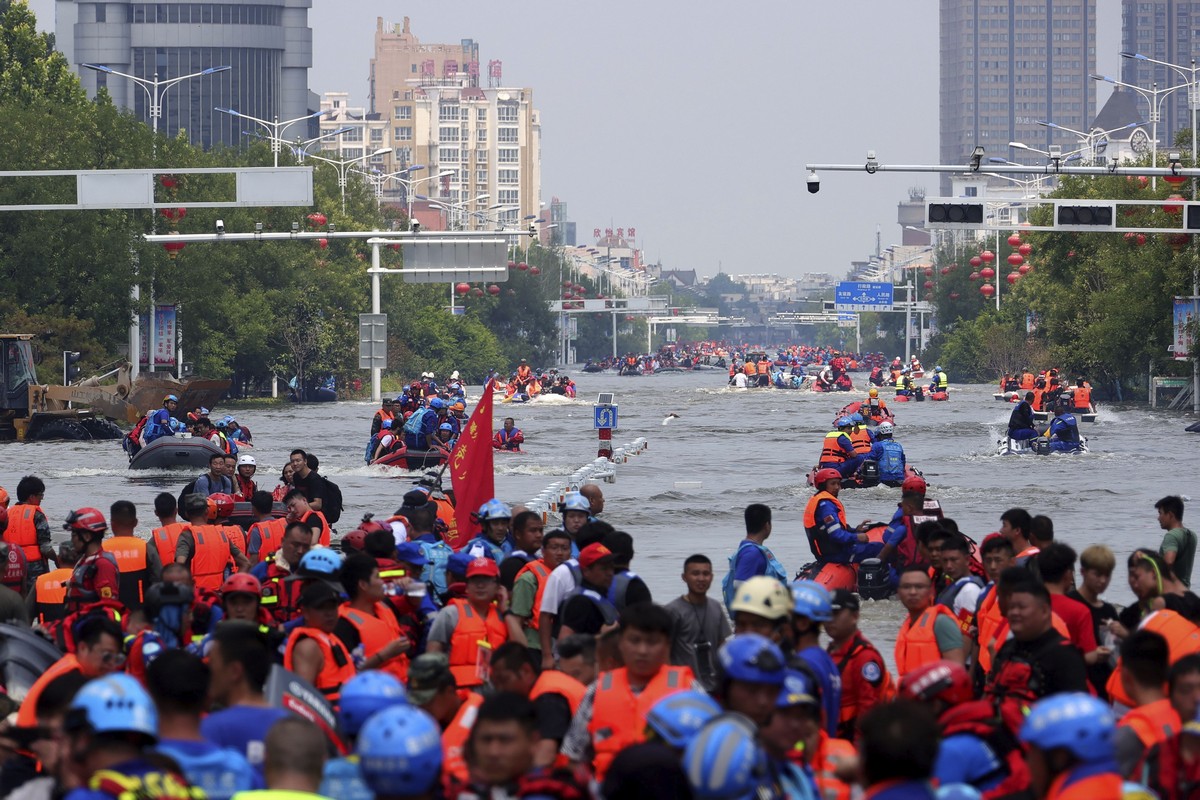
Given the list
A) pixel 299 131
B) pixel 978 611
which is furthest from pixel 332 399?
pixel 299 131

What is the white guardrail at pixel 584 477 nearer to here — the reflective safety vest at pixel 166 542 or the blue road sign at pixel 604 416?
the blue road sign at pixel 604 416

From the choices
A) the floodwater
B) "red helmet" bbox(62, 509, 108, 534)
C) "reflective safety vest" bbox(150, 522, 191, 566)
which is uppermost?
"red helmet" bbox(62, 509, 108, 534)

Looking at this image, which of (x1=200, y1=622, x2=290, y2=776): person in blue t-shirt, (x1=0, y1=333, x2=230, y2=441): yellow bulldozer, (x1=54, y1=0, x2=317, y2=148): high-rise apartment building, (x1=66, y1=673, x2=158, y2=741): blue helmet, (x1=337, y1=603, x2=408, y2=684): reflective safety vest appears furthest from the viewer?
(x1=54, y1=0, x2=317, y2=148): high-rise apartment building

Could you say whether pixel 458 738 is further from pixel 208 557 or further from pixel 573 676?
pixel 208 557

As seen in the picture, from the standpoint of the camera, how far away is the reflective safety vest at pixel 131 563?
12.2 metres

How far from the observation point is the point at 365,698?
6266mm

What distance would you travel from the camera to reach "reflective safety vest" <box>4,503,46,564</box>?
14742 millimetres

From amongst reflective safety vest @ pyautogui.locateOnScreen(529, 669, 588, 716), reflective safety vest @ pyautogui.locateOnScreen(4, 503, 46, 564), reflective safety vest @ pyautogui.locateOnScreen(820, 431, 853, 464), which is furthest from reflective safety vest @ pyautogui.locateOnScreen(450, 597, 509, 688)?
reflective safety vest @ pyautogui.locateOnScreen(820, 431, 853, 464)

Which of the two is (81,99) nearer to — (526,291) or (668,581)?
(668,581)

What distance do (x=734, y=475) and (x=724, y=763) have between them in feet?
106

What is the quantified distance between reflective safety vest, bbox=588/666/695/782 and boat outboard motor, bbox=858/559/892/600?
9.26 metres

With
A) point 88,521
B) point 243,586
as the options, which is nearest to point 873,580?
point 88,521

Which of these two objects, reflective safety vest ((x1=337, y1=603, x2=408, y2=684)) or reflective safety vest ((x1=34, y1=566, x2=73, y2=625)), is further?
reflective safety vest ((x1=34, y1=566, x2=73, y2=625))

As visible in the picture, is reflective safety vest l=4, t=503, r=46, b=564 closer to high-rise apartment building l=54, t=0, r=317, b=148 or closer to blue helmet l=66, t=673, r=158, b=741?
blue helmet l=66, t=673, r=158, b=741
